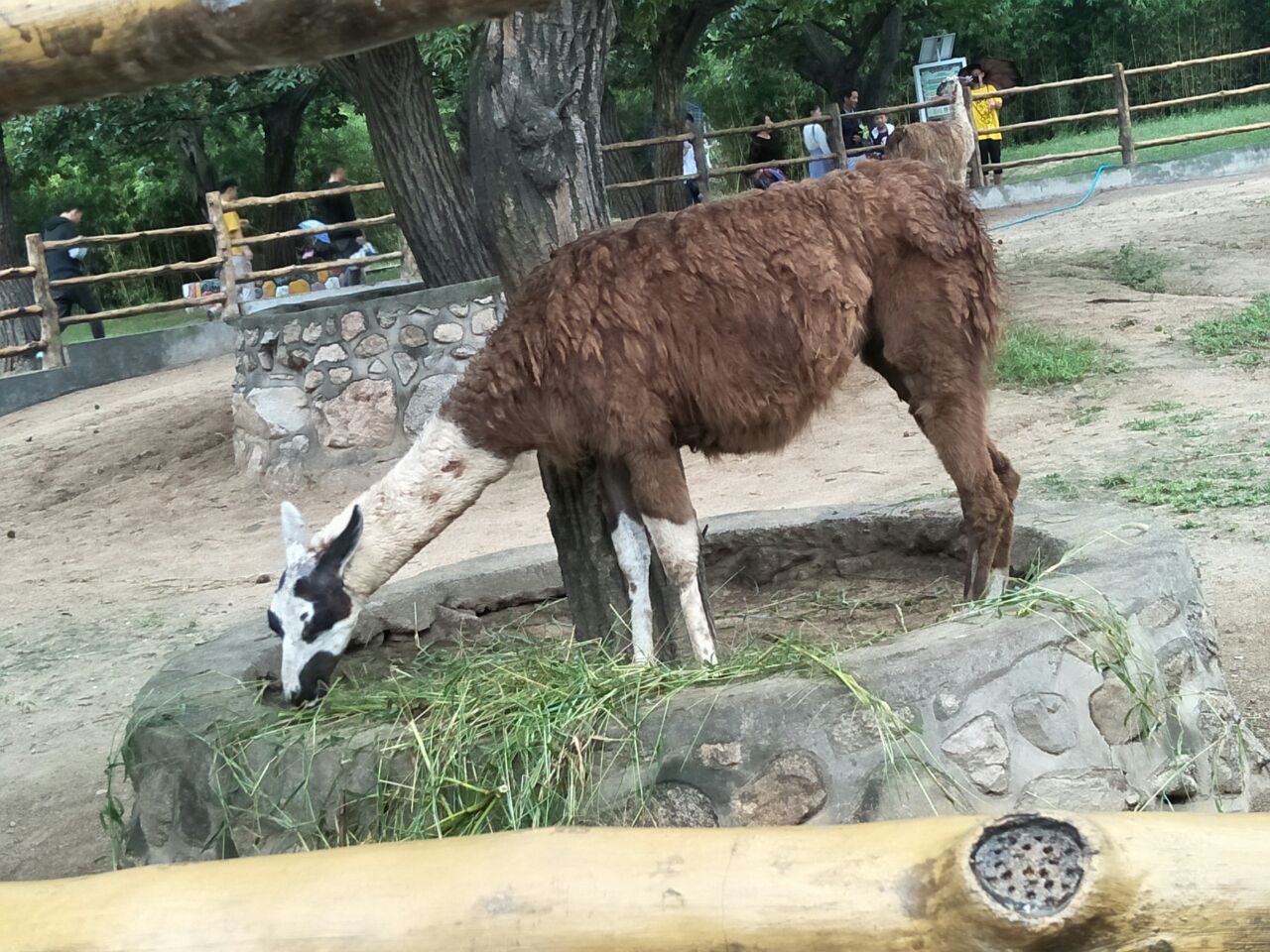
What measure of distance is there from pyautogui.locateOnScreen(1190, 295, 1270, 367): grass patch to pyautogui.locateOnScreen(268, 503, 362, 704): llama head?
257 inches

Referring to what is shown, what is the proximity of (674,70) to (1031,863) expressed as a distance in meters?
19.4

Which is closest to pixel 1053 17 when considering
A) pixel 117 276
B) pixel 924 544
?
pixel 117 276

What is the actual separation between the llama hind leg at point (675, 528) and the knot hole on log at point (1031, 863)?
7.37 feet

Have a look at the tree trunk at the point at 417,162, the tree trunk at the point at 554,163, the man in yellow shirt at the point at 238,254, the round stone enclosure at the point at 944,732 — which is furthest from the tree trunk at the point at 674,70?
the round stone enclosure at the point at 944,732

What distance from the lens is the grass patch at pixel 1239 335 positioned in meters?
8.84

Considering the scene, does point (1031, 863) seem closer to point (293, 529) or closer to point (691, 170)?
point (293, 529)

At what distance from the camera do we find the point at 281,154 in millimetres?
24172

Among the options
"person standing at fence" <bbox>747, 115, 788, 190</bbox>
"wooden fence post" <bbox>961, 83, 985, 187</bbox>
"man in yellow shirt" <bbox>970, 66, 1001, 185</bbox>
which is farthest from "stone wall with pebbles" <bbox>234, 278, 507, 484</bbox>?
"man in yellow shirt" <bbox>970, 66, 1001, 185</bbox>

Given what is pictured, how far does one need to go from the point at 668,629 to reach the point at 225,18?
2.78 m

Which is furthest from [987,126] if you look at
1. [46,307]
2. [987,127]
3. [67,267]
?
[46,307]

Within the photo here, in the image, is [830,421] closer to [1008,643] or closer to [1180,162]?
[1008,643]

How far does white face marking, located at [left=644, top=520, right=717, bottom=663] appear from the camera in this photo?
3.98m

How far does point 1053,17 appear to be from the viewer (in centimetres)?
3108

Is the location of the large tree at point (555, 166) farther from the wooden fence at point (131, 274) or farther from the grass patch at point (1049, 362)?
the wooden fence at point (131, 274)
